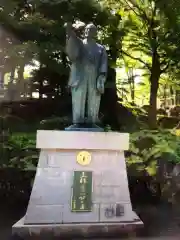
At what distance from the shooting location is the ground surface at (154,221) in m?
4.29

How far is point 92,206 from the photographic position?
4.09 m

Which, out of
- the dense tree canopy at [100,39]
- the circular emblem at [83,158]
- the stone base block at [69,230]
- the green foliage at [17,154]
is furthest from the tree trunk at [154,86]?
the stone base block at [69,230]

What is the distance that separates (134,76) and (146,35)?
8.27 ft

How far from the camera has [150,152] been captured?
637 centimetres

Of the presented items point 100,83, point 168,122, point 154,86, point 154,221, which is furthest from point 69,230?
point 168,122

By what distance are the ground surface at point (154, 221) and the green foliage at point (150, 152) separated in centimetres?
86

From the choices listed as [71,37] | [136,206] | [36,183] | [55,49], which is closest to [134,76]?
[55,49]

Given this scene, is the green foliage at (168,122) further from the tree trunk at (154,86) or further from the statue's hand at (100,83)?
the statue's hand at (100,83)

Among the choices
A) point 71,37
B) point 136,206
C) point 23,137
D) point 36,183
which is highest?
point 71,37

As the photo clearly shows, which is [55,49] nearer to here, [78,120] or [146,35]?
[146,35]

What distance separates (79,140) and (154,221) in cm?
216

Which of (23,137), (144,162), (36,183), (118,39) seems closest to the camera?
(36,183)

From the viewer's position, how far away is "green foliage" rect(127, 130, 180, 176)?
621 cm

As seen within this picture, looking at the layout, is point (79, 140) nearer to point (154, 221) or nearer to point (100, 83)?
point (100, 83)
